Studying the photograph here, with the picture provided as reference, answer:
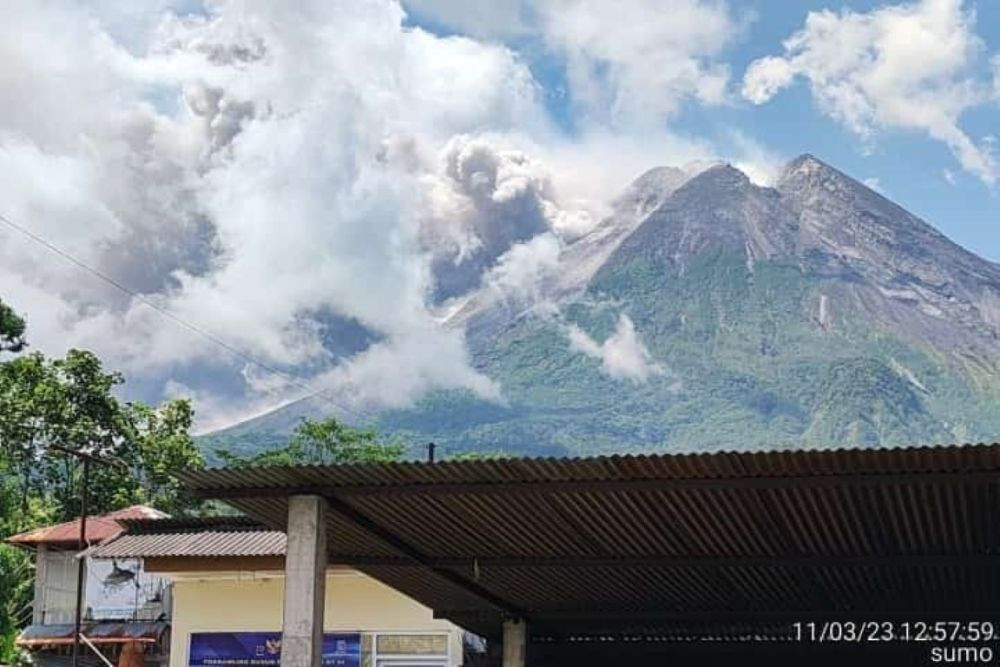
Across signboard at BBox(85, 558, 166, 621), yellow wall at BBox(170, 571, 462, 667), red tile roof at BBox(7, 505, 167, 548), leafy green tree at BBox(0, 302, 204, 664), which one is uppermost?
leafy green tree at BBox(0, 302, 204, 664)

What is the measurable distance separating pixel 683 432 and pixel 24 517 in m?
140

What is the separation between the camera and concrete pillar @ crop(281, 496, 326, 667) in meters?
11.9

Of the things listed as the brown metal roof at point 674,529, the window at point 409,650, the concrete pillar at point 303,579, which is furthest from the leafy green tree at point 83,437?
the concrete pillar at point 303,579

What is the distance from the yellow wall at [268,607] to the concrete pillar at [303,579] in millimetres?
6698

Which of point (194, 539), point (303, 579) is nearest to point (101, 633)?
point (194, 539)

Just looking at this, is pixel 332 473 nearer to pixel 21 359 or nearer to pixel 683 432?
pixel 21 359

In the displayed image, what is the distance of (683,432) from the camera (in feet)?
591

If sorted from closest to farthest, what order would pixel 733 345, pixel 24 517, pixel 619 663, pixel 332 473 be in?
pixel 332 473
pixel 619 663
pixel 24 517
pixel 733 345

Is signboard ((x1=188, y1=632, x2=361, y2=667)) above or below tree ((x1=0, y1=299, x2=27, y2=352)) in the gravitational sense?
below

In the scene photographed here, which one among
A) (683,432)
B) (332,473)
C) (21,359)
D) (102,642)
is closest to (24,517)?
(21,359)

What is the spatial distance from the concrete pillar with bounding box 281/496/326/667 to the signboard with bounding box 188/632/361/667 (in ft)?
22.3

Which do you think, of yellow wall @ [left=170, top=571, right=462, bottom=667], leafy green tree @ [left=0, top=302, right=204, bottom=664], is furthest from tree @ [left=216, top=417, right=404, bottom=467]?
yellow wall @ [left=170, top=571, right=462, bottom=667]

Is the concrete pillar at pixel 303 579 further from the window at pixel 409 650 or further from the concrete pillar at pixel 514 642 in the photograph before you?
the window at pixel 409 650

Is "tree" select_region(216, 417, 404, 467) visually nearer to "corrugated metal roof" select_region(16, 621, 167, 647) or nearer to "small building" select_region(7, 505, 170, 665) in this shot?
"small building" select_region(7, 505, 170, 665)
